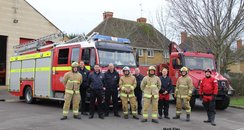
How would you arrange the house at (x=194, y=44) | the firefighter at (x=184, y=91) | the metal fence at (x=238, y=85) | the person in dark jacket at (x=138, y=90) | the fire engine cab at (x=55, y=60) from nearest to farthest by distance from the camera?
1. the firefighter at (x=184, y=91)
2. the person in dark jacket at (x=138, y=90)
3. the fire engine cab at (x=55, y=60)
4. the metal fence at (x=238, y=85)
5. the house at (x=194, y=44)

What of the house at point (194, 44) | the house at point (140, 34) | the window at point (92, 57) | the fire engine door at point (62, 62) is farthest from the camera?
the house at point (140, 34)

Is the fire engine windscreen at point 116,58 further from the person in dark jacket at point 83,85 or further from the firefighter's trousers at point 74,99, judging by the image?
the firefighter's trousers at point 74,99

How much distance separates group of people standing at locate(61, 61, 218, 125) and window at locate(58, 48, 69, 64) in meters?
1.74

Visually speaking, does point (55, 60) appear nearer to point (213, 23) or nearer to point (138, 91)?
point (138, 91)

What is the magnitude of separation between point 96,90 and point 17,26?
1477cm

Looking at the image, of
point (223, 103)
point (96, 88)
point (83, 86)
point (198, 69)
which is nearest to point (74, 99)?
point (83, 86)

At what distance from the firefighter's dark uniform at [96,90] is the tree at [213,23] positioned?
34.0 feet

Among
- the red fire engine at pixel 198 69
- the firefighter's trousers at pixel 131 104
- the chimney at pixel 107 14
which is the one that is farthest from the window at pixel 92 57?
the chimney at pixel 107 14

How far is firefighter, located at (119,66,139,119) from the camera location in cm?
1107

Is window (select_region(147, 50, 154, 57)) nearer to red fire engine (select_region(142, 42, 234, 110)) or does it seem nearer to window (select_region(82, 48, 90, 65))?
red fire engine (select_region(142, 42, 234, 110))

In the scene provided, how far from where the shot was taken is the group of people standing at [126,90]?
35.3 ft

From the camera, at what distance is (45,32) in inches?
→ 996

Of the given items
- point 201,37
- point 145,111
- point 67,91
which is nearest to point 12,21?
point 201,37

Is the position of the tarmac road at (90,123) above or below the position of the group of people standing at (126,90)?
below
